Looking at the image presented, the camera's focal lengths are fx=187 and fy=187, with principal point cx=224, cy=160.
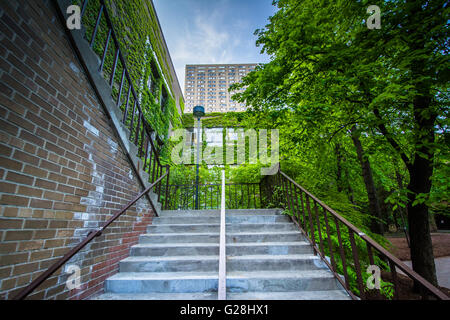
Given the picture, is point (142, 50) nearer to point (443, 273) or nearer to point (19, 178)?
point (19, 178)

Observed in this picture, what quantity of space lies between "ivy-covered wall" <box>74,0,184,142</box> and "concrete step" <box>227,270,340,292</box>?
5.31 meters

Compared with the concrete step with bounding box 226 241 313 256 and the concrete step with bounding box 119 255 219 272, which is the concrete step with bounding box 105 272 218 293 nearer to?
the concrete step with bounding box 119 255 219 272

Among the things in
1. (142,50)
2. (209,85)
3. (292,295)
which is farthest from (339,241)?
(209,85)

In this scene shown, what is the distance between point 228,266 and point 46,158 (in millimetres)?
2365

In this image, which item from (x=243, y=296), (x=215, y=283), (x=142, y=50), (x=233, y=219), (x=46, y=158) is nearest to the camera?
(x=46, y=158)

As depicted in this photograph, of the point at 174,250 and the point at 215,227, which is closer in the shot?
the point at 174,250

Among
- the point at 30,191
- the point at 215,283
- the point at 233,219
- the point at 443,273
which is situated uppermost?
the point at 30,191

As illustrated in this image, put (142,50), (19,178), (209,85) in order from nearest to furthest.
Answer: (19,178)
(142,50)
(209,85)

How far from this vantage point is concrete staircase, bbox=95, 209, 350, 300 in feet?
7.23

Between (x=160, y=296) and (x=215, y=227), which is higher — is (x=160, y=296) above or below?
below

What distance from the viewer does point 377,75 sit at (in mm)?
3352
